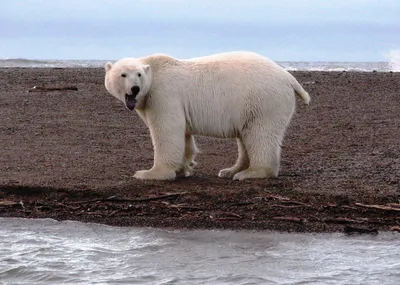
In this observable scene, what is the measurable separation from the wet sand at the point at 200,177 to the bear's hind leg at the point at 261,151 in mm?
130

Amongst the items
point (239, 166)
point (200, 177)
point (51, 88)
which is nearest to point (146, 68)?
point (200, 177)

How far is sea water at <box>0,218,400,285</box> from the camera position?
6250 millimetres

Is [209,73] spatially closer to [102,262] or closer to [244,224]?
[244,224]

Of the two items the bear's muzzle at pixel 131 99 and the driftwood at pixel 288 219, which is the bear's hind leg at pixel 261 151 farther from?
the driftwood at pixel 288 219

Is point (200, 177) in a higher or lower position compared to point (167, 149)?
lower

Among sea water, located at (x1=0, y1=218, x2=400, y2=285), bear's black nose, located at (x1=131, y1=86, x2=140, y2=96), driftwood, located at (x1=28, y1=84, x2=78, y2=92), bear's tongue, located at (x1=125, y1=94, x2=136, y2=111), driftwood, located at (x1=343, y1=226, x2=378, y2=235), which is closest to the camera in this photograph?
sea water, located at (x1=0, y1=218, x2=400, y2=285)

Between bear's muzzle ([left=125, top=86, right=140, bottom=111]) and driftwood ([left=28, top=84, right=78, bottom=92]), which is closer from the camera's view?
bear's muzzle ([left=125, top=86, right=140, bottom=111])

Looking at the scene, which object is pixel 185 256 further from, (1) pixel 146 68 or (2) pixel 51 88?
(2) pixel 51 88

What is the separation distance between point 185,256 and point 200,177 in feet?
8.40

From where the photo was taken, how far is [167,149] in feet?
29.0

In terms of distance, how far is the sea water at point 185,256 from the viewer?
6250mm

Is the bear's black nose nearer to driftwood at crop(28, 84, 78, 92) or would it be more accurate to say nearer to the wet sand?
the wet sand

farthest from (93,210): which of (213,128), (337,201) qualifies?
(337,201)

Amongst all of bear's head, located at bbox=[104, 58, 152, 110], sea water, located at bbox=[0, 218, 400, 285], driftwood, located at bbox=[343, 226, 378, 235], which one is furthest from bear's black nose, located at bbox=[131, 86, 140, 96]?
driftwood, located at bbox=[343, 226, 378, 235]
